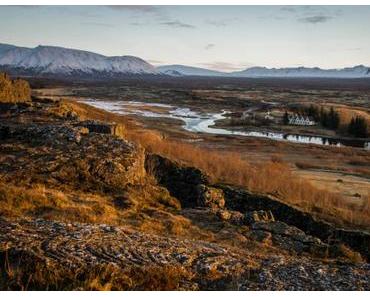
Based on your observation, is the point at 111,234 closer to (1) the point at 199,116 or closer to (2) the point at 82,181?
(2) the point at 82,181

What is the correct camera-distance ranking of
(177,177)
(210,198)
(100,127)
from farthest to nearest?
1. (100,127)
2. (177,177)
3. (210,198)

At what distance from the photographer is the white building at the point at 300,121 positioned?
78.7 meters

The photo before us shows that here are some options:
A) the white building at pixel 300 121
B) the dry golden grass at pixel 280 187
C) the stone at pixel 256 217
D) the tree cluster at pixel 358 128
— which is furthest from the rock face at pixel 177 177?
the white building at pixel 300 121

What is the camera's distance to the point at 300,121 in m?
80.2

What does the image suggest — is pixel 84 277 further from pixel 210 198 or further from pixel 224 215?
pixel 210 198

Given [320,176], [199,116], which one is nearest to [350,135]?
[199,116]

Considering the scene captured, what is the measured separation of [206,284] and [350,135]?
6426 cm

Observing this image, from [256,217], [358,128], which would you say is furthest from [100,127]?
[358,128]

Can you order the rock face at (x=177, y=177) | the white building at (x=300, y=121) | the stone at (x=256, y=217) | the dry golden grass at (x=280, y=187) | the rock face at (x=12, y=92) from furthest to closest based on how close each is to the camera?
the white building at (x=300, y=121), the rock face at (x=12, y=92), the dry golden grass at (x=280, y=187), the rock face at (x=177, y=177), the stone at (x=256, y=217)

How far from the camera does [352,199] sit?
29281mm

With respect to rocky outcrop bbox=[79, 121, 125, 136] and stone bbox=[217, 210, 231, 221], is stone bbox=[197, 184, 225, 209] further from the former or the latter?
rocky outcrop bbox=[79, 121, 125, 136]

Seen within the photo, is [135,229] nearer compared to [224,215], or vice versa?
[135,229]

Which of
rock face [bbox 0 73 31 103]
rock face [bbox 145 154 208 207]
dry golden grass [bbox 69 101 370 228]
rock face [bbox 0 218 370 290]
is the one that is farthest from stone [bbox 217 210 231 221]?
rock face [bbox 0 73 31 103]

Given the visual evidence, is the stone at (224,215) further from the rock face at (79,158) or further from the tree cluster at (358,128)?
the tree cluster at (358,128)
